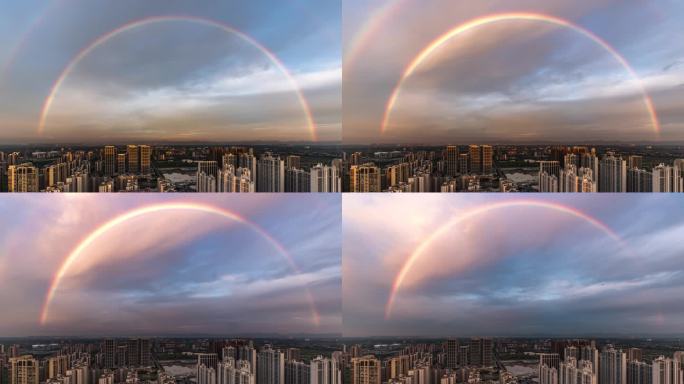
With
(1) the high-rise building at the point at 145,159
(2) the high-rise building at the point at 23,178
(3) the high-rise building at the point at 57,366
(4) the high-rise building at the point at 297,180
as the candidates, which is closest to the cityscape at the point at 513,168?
(4) the high-rise building at the point at 297,180

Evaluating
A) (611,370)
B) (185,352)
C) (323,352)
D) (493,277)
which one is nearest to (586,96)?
(493,277)

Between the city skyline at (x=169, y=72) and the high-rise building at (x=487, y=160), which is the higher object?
the city skyline at (x=169, y=72)

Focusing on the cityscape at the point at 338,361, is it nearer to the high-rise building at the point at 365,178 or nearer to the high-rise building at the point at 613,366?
the high-rise building at the point at 613,366

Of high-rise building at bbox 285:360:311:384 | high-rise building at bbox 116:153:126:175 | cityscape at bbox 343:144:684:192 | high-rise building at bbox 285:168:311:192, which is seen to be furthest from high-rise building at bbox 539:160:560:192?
high-rise building at bbox 116:153:126:175

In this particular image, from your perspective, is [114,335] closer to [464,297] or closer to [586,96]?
[464,297]

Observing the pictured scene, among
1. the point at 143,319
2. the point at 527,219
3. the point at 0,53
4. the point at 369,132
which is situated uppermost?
the point at 0,53

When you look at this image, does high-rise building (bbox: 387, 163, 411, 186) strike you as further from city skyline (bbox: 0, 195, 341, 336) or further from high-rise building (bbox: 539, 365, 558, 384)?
high-rise building (bbox: 539, 365, 558, 384)
